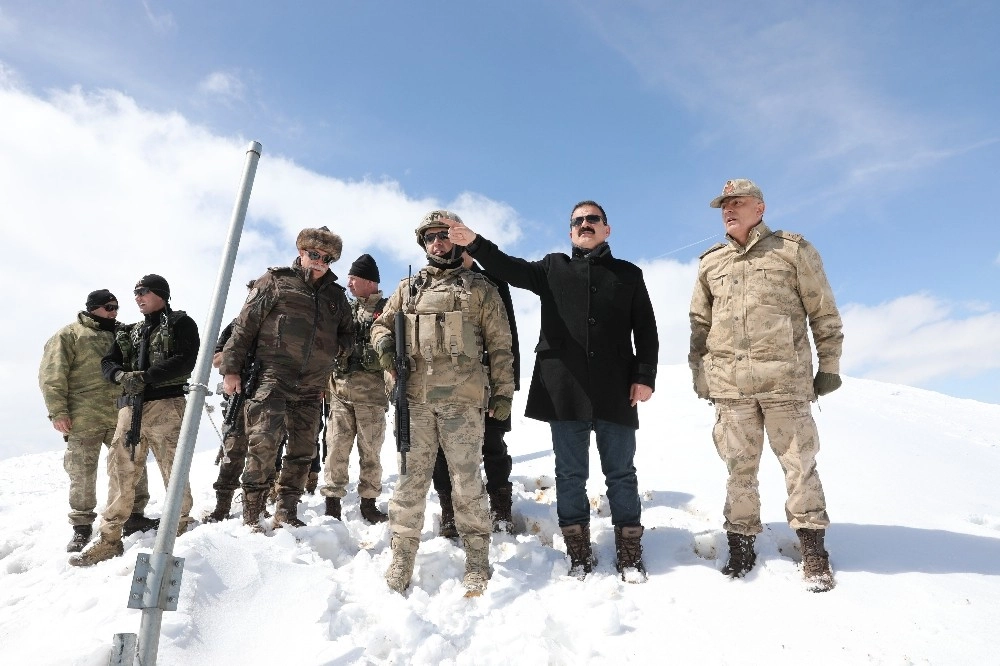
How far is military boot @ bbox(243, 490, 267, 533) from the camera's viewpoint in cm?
490

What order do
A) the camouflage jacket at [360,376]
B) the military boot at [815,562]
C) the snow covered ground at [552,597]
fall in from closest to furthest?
the snow covered ground at [552,597], the military boot at [815,562], the camouflage jacket at [360,376]

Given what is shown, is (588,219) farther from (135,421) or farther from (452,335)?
(135,421)

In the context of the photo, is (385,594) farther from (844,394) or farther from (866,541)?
(844,394)

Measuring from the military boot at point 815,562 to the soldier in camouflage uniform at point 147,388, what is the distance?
5534 mm

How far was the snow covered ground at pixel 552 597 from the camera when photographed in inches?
126

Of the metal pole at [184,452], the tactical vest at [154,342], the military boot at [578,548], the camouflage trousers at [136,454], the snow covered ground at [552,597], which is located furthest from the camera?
the tactical vest at [154,342]

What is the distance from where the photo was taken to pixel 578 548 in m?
4.50

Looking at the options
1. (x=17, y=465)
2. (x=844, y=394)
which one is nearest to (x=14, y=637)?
(x=17, y=465)

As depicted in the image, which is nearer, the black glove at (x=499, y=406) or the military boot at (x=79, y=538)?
the black glove at (x=499, y=406)

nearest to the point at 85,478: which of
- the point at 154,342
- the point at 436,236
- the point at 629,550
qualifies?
the point at 154,342

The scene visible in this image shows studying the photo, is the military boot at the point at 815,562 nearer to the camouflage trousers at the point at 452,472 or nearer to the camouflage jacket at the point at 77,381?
the camouflage trousers at the point at 452,472

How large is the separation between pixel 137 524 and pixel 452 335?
458 cm

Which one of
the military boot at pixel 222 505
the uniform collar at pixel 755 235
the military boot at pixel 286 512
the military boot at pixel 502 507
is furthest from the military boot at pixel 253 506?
the uniform collar at pixel 755 235

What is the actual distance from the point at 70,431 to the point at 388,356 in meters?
4.54
